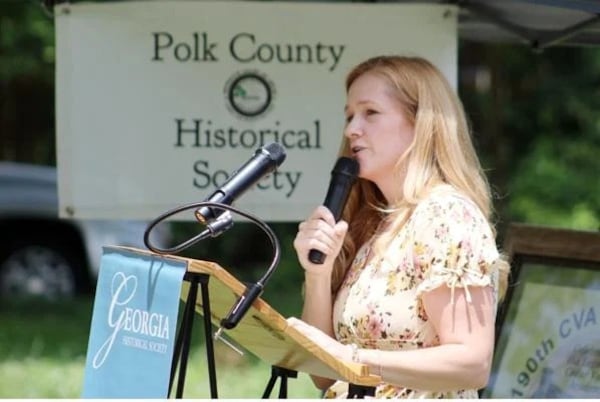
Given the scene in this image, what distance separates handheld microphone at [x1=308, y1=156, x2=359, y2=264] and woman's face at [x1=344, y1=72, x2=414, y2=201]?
40 millimetres

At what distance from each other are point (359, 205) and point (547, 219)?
29.5 feet

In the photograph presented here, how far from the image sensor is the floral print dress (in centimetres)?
304

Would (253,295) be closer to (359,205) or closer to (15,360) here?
(359,205)

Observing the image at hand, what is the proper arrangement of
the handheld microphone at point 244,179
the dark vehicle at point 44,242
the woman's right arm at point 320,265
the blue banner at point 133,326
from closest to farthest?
the blue banner at point 133,326
the handheld microphone at point 244,179
the woman's right arm at point 320,265
the dark vehicle at point 44,242

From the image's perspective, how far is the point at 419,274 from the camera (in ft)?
10.1

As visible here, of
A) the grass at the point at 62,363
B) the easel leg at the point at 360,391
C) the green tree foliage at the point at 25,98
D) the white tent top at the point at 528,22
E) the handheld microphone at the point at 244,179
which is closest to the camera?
→ the handheld microphone at the point at 244,179

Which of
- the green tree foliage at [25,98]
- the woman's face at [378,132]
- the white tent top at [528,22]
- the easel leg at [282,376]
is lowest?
the easel leg at [282,376]

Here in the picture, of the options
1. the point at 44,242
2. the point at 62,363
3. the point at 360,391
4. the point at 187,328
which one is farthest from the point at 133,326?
the point at 44,242

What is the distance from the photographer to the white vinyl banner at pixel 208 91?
15.5ft

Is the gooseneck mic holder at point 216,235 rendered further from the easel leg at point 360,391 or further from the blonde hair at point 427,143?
the blonde hair at point 427,143

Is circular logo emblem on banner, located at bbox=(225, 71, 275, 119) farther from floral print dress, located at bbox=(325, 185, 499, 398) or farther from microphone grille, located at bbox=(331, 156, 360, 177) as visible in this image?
floral print dress, located at bbox=(325, 185, 499, 398)

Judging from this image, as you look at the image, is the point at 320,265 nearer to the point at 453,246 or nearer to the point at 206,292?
the point at 453,246

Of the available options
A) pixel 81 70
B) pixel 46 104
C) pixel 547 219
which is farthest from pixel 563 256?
pixel 46 104

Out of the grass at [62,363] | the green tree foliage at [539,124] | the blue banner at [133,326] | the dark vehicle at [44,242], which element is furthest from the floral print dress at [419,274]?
the green tree foliage at [539,124]
